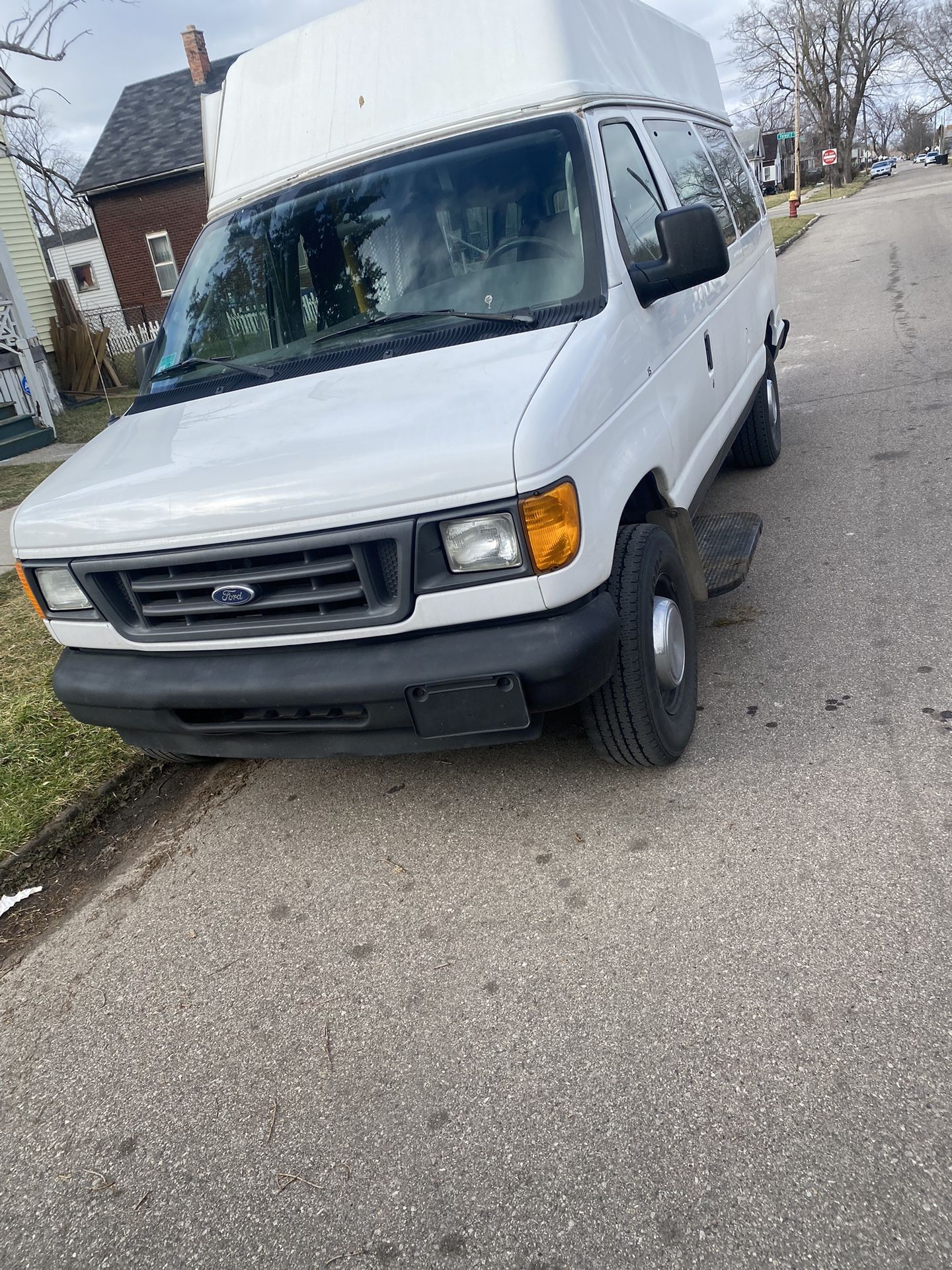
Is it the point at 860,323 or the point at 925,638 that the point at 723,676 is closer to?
the point at 925,638

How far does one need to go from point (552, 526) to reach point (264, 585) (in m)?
0.89

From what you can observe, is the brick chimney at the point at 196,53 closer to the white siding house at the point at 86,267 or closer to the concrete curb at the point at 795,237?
the white siding house at the point at 86,267

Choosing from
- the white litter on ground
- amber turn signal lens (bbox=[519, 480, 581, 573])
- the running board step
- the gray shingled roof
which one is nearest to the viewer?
amber turn signal lens (bbox=[519, 480, 581, 573])

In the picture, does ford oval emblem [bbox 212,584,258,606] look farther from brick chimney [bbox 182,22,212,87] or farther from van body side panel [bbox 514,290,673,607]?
brick chimney [bbox 182,22,212,87]

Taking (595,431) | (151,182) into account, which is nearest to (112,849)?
(595,431)

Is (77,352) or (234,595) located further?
(77,352)

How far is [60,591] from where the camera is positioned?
3383mm

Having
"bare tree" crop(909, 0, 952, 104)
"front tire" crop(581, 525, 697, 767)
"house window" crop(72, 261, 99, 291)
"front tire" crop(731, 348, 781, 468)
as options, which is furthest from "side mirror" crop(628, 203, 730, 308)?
"bare tree" crop(909, 0, 952, 104)

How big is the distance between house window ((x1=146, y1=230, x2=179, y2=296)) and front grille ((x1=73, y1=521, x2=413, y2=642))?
3198cm

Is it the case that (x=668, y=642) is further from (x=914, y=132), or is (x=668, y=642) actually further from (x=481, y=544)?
(x=914, y=132)

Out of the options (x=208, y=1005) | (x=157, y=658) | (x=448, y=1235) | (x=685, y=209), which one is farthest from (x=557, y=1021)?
(x=685, y=209)

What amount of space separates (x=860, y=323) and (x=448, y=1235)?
1178cm

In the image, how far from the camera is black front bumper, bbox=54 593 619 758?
110 inches

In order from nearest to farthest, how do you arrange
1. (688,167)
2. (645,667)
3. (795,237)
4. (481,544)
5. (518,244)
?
1. (481,544)
2. (645,667)
3. (518,244)
4. (688,167)
5. (795,237)
